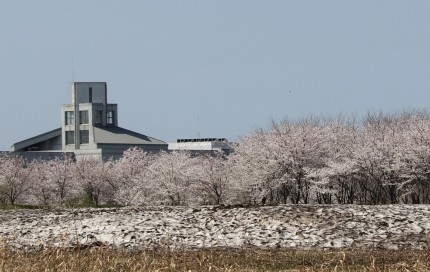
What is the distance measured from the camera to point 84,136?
115 metres

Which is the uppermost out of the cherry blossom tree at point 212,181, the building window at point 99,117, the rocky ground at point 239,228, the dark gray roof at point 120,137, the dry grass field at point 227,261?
the building window at point 99,117

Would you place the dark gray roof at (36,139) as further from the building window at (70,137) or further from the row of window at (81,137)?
the row of window at (81,137)

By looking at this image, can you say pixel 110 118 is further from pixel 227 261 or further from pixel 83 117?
pixel 227 261

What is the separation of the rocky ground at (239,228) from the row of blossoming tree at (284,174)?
89.3 ft

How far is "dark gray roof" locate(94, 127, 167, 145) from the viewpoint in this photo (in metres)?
110

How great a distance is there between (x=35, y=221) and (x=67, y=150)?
8458 centimetres

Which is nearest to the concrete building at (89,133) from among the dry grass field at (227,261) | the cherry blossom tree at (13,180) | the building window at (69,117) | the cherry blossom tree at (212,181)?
the building window at (69,117)

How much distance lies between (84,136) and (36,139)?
232 inches

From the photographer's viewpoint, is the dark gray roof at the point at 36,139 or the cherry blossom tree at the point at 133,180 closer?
the cherry blossom tree at the point at 133,180

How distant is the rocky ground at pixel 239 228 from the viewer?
25.7 m

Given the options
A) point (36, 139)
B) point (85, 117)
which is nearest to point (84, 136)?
point (85, 117)

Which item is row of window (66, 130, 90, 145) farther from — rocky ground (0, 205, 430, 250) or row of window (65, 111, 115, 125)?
rocky ground (0, 205, 430, 250)

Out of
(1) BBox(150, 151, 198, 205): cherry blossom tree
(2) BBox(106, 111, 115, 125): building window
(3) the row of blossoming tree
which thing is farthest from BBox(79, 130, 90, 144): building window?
(1) BBox(150, 151, 198, 205): cherry blossom tree

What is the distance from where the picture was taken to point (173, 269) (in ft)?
57.4
